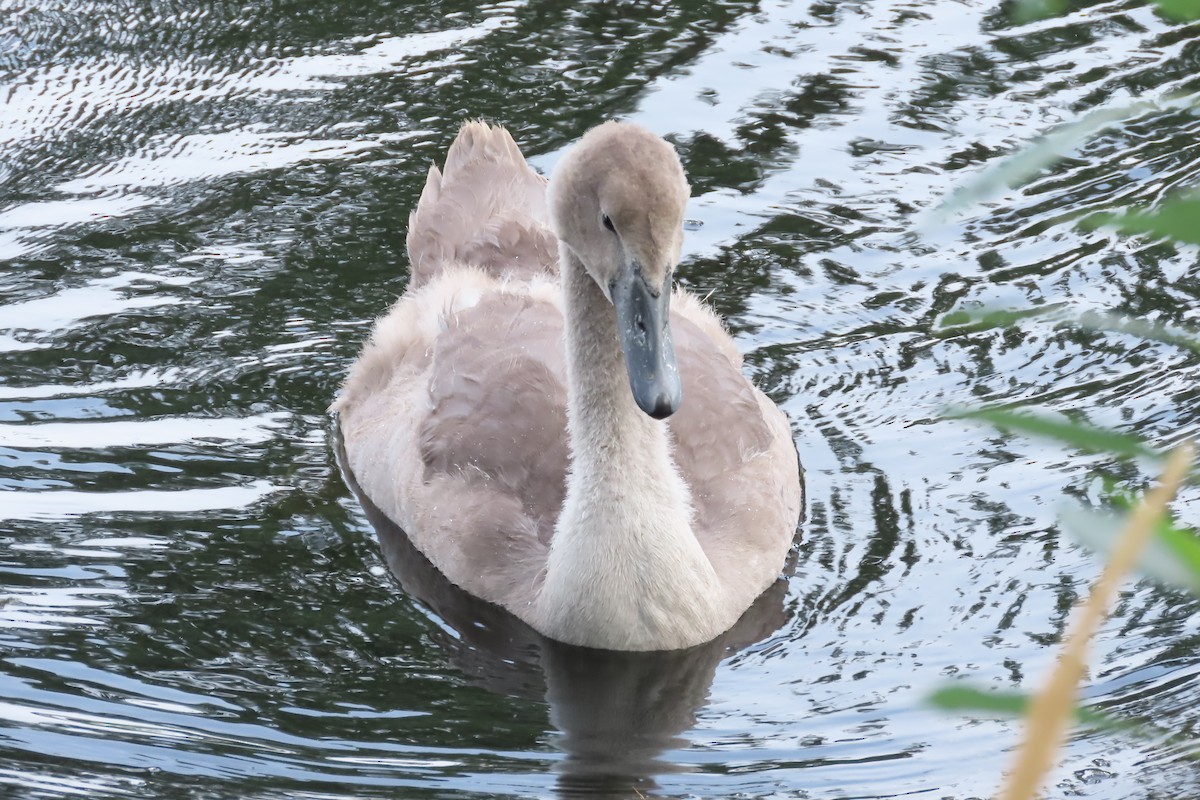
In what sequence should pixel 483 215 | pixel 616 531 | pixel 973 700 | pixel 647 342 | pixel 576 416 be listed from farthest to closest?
pixel 483 215
pixel 576 416
pixel 616 531
pixel 647 342
pixel 973 700

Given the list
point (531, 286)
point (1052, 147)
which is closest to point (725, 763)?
point (531, 286)

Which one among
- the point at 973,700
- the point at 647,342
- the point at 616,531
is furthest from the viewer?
the point at 616,531

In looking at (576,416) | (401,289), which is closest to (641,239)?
(576,416)

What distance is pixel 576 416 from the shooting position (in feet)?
19.2

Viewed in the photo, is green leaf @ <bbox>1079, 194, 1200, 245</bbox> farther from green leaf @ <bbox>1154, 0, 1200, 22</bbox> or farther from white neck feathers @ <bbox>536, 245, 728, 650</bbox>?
white neck feathers @ <bbox>536, 245, 728, 650</bbox>

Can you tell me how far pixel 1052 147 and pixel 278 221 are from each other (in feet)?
25.4

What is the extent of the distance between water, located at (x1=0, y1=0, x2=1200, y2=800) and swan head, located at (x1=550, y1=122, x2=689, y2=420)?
1.19 metres

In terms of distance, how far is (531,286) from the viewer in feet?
23.8

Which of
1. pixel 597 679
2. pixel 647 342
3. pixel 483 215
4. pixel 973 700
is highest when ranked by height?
pixel 973 700

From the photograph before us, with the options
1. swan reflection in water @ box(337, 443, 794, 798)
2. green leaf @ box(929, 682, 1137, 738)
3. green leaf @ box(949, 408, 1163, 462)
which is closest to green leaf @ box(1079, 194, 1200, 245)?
green leaf @ box(949, 408, 1163, 462)

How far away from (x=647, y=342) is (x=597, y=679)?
1288 mm

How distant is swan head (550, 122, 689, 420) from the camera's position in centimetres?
508

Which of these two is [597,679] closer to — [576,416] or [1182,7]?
[576,416]

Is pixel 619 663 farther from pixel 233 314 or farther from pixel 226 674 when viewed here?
pixel 233 314
